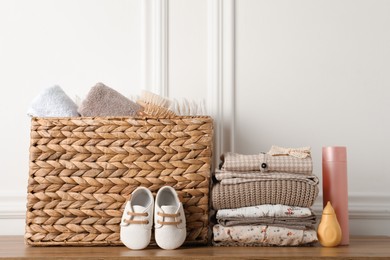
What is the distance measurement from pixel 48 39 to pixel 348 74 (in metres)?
0.87

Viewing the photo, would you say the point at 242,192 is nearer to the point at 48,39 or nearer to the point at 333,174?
the point at 333,174

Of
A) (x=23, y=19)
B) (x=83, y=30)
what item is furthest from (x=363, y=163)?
(x=23, y=19)

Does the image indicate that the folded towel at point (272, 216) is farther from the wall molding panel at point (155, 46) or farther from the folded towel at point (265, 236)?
the wall molding panel at point (155, 46)

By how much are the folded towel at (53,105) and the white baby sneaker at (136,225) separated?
0.30 metres

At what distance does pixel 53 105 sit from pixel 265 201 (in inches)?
22.0

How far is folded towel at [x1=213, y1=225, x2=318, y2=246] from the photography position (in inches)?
45.1

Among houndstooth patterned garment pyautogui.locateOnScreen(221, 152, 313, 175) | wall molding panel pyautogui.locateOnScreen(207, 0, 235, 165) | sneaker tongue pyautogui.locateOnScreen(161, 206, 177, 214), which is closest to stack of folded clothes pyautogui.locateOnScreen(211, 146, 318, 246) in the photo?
houndstooth patterned garment pyautogui.locateOnScreen(221, 152, 313, 175)

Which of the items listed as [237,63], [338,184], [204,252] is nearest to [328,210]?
[338,184]

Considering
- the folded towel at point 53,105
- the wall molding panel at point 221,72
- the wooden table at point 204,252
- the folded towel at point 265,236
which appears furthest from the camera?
the wall molding panel at point 221,72

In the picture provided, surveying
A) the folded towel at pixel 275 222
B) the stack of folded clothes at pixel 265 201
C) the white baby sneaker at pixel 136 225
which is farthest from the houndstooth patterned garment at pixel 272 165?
the white baby sneaker at pixel 136 225

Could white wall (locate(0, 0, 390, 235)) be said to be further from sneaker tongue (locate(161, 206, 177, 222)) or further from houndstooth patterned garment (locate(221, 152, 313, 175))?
sneaker tongue (locate(161, 206, 177, 222))

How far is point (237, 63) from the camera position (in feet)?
4.86

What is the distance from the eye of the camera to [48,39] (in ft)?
4.89

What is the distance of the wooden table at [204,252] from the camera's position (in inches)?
39.9
